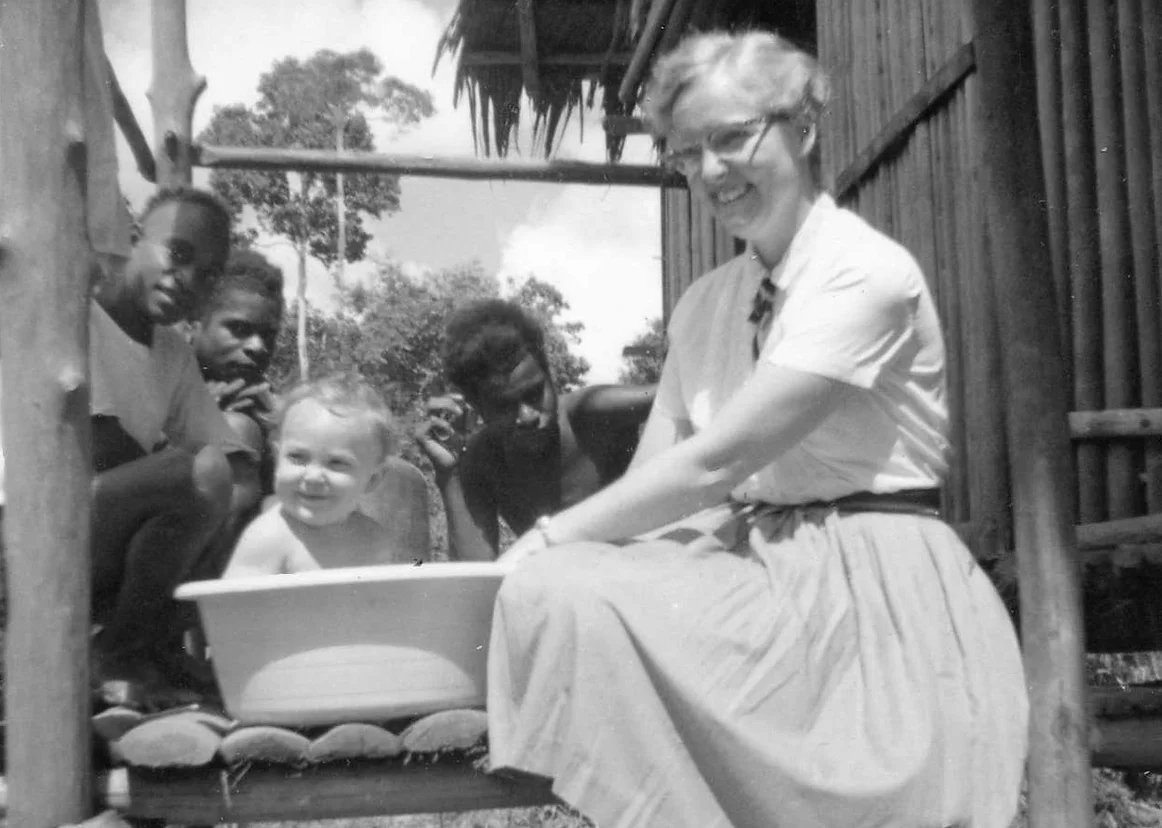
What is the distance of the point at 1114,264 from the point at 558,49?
173 inches

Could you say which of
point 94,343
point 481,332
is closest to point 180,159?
point 481,332

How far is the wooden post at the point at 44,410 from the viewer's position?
2.21m

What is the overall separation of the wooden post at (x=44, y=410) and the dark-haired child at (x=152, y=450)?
1.55 feet

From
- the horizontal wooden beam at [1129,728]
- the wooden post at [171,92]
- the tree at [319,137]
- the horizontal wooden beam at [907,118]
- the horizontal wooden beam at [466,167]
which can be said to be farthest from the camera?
the tree at [319,137]

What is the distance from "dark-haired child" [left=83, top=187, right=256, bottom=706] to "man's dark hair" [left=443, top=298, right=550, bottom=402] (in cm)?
97

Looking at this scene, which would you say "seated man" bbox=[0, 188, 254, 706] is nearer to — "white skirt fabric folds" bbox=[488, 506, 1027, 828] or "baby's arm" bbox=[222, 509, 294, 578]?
"baby's arm" bbox=[222, 509, 294, 578]

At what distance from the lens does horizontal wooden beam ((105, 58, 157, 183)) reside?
445 centimetres

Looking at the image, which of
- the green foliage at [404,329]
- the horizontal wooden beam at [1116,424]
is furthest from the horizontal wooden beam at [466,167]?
the green foliage at [404,329]

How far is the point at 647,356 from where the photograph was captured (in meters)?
8.90

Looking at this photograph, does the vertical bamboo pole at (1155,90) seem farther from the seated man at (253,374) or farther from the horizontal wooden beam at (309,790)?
the horizontal wooden beam at (309,790)

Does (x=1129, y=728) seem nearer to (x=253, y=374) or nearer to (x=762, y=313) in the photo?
(x=762, y=313)

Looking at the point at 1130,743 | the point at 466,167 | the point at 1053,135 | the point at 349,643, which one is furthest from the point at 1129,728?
the point at 466,167

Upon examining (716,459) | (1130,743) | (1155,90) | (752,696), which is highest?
(1155,90)

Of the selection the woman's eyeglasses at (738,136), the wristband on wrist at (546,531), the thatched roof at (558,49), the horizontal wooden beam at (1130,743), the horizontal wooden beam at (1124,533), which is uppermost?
the thatched roof at (558,49)
